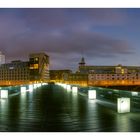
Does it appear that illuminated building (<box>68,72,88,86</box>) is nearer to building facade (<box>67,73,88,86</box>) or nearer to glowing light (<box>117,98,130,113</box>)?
building facade (<box>67,73,88,86</box>)

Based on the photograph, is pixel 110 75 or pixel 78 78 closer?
pixel 78 78

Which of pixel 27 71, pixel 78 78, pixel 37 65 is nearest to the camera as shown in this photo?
pixel 37 65

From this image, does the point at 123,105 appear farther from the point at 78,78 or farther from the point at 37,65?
the point at 78,78

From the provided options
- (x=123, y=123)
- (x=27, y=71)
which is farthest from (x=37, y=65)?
(x=123, y=123)

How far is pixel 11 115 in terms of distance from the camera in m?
11.6

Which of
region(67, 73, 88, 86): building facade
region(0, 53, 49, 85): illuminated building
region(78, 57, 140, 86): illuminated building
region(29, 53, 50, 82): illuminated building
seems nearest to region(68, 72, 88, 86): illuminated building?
region(67, 73, 88, 86): building facade

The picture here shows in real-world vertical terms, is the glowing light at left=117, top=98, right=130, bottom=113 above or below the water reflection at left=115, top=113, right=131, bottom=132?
above

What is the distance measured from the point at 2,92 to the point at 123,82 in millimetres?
170941

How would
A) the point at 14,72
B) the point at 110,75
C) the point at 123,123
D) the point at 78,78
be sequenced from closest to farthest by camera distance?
the point at 123,123 → the point at 14,72 → the point at 78,78 → the point at 110,75
